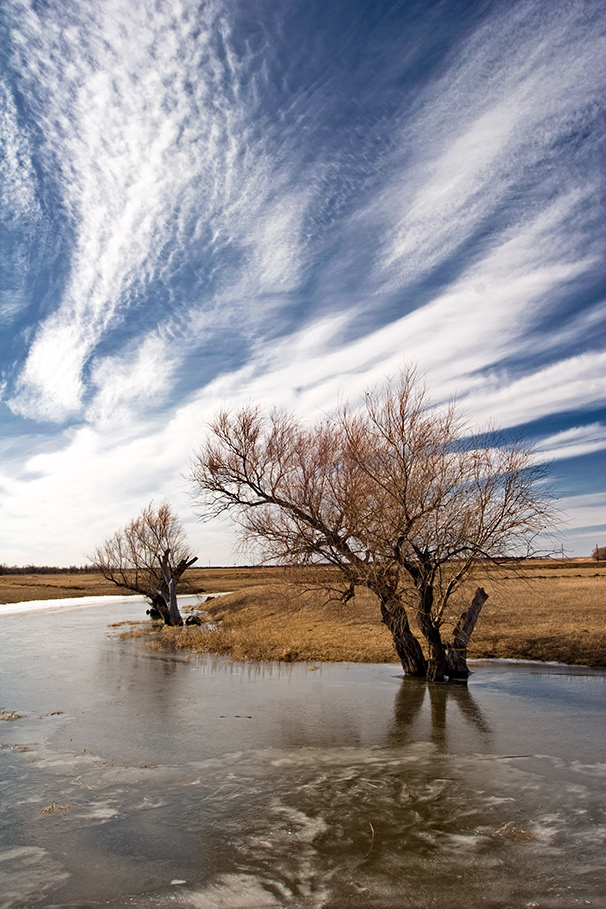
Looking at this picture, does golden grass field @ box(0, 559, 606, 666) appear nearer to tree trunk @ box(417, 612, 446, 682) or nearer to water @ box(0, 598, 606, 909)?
tree trunk @ box(417, 612, 446, 682)

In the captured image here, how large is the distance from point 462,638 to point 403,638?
1575 millimetres

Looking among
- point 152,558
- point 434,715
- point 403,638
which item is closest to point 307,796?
point 434,715

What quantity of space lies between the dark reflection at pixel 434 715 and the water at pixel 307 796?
0.24 feet

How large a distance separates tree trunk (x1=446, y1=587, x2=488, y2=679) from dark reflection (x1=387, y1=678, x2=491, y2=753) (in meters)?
0.70

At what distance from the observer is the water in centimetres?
541

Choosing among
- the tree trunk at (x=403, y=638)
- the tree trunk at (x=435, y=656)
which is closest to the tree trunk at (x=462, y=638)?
the tree trunk at (x=435, y=656)

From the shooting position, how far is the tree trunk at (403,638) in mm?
14992

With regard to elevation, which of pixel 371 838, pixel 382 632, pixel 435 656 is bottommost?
pixel 382 632

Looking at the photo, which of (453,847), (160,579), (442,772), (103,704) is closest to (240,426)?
(103,704)

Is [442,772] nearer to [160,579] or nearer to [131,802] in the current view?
[131,802]

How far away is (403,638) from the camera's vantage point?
51.3 ft

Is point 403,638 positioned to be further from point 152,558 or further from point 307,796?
point 152,558

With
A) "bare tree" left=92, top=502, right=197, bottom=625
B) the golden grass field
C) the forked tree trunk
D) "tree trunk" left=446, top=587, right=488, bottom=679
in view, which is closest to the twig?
the golden grass field

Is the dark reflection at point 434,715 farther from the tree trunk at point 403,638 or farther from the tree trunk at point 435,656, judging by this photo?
the tree trunk at point 403,638
